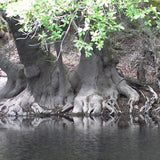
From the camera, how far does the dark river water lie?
1065 cm

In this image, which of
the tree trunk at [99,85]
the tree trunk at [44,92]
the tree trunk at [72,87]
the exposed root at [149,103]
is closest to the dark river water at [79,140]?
the tree trunk at [99,85]

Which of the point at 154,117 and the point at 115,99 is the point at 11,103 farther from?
the point at 154,117

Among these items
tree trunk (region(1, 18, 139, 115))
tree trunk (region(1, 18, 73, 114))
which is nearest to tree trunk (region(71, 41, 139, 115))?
tree trunk (region(1, 18, 139, 115))

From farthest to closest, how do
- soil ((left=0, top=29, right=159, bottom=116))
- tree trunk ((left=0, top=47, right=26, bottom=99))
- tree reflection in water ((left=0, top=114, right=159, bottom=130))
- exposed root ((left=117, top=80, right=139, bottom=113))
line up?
soil ((left=0, top=29, right=159, bottom=116)) → tree trunk ((left=0, top=47, right=26, bottom=99)) → exposed root ((left=117, top=80, right=139, bottom=113)) → tree reflection in water ((left=0, top=114, right=159, bottom=130))

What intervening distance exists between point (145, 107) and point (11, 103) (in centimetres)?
694

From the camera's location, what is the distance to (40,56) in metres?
19.5

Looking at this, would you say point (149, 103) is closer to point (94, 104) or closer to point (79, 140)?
point (94, 104)

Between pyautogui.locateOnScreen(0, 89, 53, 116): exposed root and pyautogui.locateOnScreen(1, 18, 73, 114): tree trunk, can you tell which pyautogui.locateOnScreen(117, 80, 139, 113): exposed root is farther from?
pyautogui.locateOnScreen(0, 89, 53, 116): exposed root

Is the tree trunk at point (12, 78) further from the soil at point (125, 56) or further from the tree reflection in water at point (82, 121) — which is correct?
the tree reflection in water at point (82, 121)

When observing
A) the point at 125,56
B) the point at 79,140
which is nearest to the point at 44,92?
the point at 125,56

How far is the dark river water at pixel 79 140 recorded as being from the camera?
10648 mm

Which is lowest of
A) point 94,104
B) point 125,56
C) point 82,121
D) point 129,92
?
point 82,121

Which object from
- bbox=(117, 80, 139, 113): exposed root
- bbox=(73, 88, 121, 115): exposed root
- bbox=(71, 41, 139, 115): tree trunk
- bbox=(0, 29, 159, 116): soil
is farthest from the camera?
bbox=(0, 29, 159, 116): soil

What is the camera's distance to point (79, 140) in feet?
41.8
